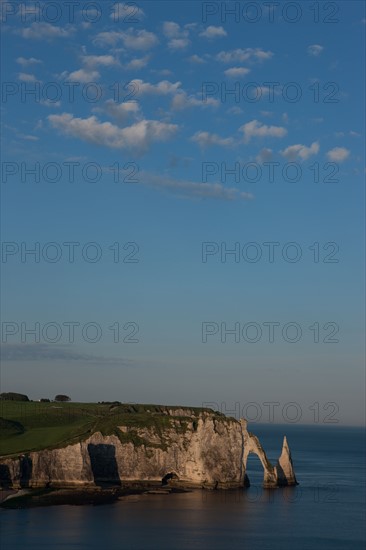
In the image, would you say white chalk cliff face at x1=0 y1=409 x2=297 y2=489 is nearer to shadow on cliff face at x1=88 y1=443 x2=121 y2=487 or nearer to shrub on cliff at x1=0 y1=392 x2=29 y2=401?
shadow on cliff face at x1=88 y1=443 x2=121 y2=487

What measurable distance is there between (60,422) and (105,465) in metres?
22.0

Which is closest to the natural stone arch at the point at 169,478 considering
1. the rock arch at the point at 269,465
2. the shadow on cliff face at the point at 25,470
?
the rock arch at the point at 269,465

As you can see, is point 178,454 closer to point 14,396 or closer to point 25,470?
point 25,470

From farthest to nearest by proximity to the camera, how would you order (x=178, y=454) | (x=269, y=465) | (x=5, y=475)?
(x=269, y=465)
(x=178, y=454)
(x=5, y=475)

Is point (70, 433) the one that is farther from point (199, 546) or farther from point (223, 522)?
point (199, 546)

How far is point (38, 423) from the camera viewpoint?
4532 inches

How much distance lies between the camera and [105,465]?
9769 centimetres

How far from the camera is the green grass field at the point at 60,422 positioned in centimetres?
9825

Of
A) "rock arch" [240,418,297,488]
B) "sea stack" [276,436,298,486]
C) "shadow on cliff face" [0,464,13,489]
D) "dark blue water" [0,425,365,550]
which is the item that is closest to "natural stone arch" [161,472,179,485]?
"dark blue water" [0,425,365,550]

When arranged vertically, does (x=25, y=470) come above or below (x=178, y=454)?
below

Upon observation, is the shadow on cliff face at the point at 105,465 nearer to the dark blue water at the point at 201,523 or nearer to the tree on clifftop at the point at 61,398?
the dark blue water at the point at 201,523

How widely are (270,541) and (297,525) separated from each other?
30.1 feet

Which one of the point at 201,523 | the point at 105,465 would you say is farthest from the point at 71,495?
the point at 201,523

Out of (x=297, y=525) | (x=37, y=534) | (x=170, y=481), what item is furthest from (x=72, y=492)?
(x=297, y=525)
